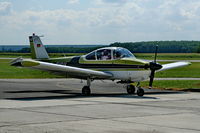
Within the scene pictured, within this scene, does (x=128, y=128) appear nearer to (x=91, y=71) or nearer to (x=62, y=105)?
(x=62, y=105)

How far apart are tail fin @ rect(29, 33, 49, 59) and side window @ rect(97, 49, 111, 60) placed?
4.39m

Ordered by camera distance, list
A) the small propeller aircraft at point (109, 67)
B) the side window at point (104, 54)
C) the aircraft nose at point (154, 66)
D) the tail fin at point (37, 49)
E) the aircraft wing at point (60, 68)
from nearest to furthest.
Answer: the aircraft wing at point (60, 68)
the aircraft nose at point (154, 66)
the small propeller aircraft at point (109, 67)
the side window at point (104, 54)
the tail fin at point (37, 49)

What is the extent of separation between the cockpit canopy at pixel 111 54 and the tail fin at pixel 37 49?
3.88m

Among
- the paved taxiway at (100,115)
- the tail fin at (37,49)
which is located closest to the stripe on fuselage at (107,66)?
the tail fin at (37,49)

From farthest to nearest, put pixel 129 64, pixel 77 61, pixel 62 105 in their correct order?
1. pixel 77 61
2. pixel 129 64
3. pixel 62 105

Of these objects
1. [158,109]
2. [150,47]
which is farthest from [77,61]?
[150,47]

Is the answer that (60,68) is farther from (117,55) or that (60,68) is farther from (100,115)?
(100,115)

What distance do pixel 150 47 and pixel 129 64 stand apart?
137784 millimetres

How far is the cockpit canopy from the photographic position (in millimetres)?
24875

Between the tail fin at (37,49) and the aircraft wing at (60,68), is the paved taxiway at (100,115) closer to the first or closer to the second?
the aircraft wing at (60,68)

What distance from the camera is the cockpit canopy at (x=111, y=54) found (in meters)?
24.9

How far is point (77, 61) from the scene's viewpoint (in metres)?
26.4

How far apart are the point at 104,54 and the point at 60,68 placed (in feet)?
8.88

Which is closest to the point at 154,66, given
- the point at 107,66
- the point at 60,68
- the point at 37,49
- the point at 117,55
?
the point at 117,55
